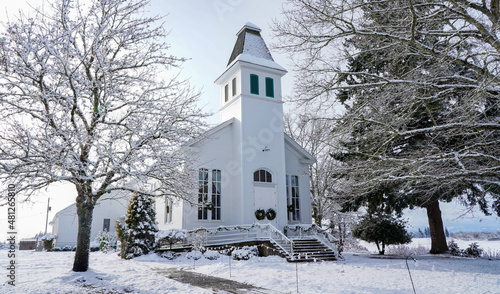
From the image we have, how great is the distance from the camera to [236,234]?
1773 centimetres

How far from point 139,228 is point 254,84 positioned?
10893 millimetres

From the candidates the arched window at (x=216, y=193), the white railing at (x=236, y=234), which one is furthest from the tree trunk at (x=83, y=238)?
the arched window at (x=216, y=193)

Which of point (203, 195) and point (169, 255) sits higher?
point (203, 195)

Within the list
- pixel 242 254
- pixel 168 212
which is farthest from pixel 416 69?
pixel 168 212

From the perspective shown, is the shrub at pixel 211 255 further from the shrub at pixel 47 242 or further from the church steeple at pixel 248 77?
the shrub at pixel 47 242

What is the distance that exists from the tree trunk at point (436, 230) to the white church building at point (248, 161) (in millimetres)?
7160

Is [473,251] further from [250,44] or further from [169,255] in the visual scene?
[250,44]

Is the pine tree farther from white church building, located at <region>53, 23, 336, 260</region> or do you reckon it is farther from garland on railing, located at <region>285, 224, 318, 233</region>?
garland on railing, located at <region>285, 224, 318, 233</region>

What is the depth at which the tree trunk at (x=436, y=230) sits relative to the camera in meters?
18.7

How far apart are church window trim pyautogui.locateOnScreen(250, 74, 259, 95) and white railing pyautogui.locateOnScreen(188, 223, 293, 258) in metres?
8.31

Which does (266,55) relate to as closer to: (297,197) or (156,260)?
(297,197)

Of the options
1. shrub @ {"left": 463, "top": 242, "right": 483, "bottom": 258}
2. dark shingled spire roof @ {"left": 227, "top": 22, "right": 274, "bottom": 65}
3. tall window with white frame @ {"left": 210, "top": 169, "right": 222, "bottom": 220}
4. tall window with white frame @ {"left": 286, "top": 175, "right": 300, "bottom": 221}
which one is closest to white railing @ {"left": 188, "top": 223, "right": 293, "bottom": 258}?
tall window with white frame @ {"left": 210, "top": 169, "right": 222, "bottom": 220}

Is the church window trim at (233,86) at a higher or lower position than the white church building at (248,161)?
higher

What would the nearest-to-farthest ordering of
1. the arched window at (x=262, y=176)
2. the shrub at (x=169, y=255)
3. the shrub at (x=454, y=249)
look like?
1. the shrub at (x=169, y=255)
2. the shrub at (x=454, y=249)
3. the arched window at (x=262, y=176)
